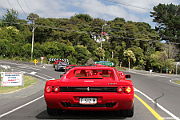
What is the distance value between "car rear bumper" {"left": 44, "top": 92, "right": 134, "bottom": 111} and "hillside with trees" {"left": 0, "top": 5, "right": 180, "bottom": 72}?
5195cm

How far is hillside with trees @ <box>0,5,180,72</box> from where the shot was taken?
61.4m

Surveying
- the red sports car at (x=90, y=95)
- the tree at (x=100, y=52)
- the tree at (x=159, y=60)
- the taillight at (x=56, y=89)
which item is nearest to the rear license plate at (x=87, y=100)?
the red sports car at (x=90, y=95)

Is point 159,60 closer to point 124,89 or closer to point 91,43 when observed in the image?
point 91,43

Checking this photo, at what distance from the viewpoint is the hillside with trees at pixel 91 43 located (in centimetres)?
6138

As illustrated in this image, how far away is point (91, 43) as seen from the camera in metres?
68.3

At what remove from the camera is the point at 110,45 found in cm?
7350

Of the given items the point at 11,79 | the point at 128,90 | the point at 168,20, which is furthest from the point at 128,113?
the point at 168,20

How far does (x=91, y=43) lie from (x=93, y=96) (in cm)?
6204

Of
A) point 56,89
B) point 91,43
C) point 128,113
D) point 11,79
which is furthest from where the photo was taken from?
point 91,43

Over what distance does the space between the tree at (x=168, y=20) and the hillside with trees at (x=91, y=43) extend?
0.31m

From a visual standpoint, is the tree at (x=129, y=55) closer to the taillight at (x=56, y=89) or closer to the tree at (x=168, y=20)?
the tree at (x=168, y=20)

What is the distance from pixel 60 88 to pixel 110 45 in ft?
221

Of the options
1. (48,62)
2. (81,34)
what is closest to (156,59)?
(81,34)

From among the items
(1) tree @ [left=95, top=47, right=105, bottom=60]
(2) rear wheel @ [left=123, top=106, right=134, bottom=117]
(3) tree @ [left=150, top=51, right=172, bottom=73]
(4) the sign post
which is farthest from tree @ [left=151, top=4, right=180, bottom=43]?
(2) rear wheel @ [left=123, top=106, right=134, bottom=117]
